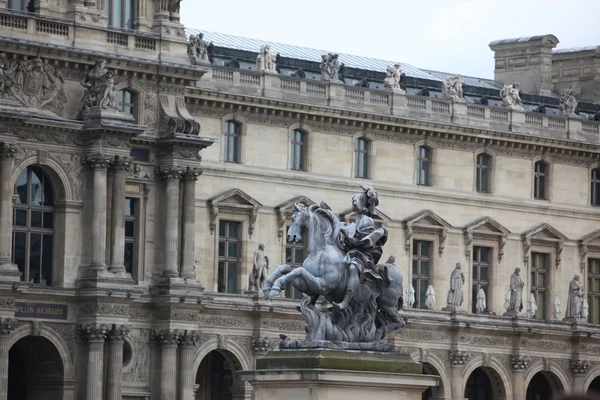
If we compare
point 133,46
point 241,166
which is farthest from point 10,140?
point 241,166

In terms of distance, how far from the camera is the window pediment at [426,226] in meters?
86.9

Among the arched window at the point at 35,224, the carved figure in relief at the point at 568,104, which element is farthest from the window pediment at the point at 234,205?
the carved figure in relief at the point at 568,104

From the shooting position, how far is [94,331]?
72.2 m

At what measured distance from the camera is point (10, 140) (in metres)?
71.4

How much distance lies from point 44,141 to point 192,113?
8.21 m

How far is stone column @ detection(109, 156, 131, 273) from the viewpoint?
73562 mm

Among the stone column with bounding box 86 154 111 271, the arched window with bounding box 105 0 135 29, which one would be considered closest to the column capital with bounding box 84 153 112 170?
the stone column with bounding box 86 154 111 271

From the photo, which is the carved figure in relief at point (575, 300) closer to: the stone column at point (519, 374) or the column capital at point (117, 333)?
the stone column at point (519, 374)

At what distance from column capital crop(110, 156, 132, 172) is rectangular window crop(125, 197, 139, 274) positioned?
6.88ft

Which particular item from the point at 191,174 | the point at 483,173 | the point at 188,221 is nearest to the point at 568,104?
the point at 483,173

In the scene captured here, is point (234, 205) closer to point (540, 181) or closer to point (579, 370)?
point (540, 181)

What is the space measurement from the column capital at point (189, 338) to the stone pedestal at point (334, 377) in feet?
119

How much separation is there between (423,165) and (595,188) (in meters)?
9.55

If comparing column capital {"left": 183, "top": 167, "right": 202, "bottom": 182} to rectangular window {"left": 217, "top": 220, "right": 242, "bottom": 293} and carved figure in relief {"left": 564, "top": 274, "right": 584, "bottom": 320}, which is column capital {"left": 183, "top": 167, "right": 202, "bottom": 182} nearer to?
rectangular window {"left": 217, "top": 220, "right": 242, "bottom": 293}
